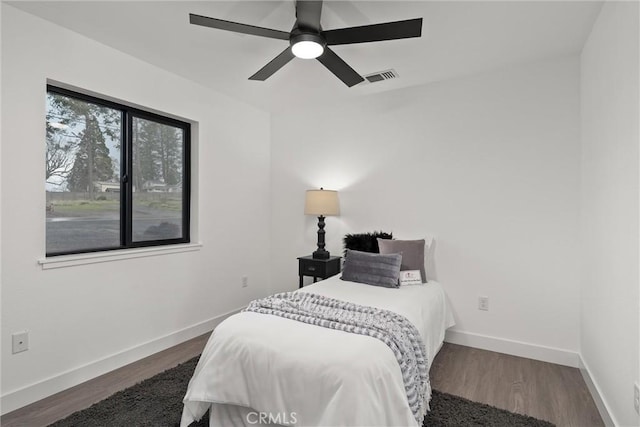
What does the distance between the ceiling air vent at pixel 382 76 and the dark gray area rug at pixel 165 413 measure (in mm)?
2589

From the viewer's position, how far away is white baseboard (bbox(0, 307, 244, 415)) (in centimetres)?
221

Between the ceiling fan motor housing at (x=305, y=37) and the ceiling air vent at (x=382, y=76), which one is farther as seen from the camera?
the ceiling air vent at (x=382, y=76)

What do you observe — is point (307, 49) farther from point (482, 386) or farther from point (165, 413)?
point (482, 386)

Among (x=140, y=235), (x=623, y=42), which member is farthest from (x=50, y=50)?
(x=623, y=42)

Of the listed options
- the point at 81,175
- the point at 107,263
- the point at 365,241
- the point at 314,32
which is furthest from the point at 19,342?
the point at 365,241

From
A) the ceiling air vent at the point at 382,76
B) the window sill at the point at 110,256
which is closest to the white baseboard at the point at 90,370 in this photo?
the window sill at the point at 110,256

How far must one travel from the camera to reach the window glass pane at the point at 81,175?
2.57m

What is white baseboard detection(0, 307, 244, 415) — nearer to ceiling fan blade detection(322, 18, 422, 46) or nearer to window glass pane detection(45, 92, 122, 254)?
window glass pane detection(45, 92, 122, 254)

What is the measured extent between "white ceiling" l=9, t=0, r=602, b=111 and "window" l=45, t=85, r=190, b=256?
55 centimetres

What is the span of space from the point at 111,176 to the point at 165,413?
6.23ft

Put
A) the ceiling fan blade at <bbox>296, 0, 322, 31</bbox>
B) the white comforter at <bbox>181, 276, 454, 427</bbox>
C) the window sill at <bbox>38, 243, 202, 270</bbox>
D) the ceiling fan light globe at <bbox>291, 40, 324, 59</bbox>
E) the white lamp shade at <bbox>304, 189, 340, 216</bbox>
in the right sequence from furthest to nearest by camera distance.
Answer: the white lamp shade at <bbox>304, 189, 340, 216</bbox>, the window sill at <bbox>38, 243, 202, 270</bbox>, the ceiling fan light globe at <bbox>291, 40, 324, 59</bbox>, the ceiling fan blade at <bbox>296, 0, 322, 31</bbox>, the white comforter at <bbox>181, 276, 454, 427</bbox>

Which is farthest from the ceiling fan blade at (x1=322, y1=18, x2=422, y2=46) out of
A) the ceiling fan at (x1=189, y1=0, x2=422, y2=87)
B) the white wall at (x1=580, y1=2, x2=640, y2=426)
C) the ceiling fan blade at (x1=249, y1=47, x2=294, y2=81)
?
the white wall at (x1=580, y1=2, x2=640, y2=426)

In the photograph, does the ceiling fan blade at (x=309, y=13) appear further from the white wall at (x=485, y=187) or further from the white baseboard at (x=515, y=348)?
the white baseboard at (x=515, y=348)

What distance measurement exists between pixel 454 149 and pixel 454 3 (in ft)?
4.73
